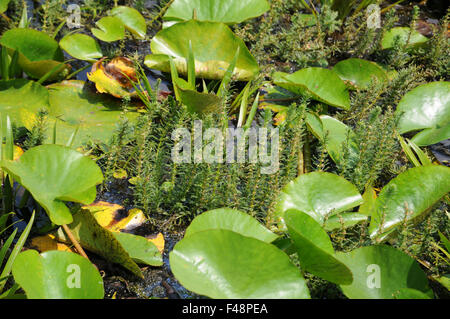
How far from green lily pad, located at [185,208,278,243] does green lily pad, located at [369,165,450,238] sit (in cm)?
55

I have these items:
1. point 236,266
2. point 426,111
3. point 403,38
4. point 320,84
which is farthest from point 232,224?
point 403,38

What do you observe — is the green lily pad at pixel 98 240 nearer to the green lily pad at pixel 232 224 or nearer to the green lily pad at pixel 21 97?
the green lily pad at pixel 232 224

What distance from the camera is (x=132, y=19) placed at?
347 cm

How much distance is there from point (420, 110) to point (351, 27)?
1.16 meters

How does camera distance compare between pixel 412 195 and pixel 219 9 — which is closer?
pixel 412 195

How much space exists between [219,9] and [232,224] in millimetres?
2020

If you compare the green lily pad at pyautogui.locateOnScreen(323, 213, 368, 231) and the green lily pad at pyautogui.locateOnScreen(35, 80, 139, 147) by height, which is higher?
the green lily pad at pyautogui.locateOnScreen(35, 80, 139, 147)

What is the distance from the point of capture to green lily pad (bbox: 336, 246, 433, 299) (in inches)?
71.4

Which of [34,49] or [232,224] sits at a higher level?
[34,49]

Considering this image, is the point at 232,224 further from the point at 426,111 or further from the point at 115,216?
the point at 426,111

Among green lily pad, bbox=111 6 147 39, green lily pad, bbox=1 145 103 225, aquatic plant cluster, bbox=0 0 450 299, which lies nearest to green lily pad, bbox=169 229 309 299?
aquatic plant cluster, bbox=0 0 450 299

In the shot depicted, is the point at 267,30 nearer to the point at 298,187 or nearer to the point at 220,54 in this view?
the point at 220,54

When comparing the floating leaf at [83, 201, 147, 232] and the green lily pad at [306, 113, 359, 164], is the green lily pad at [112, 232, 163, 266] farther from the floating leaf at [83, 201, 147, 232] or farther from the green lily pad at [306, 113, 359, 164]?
the green lily pad at [306, 113, 359, 164]

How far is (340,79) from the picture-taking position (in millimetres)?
3033
